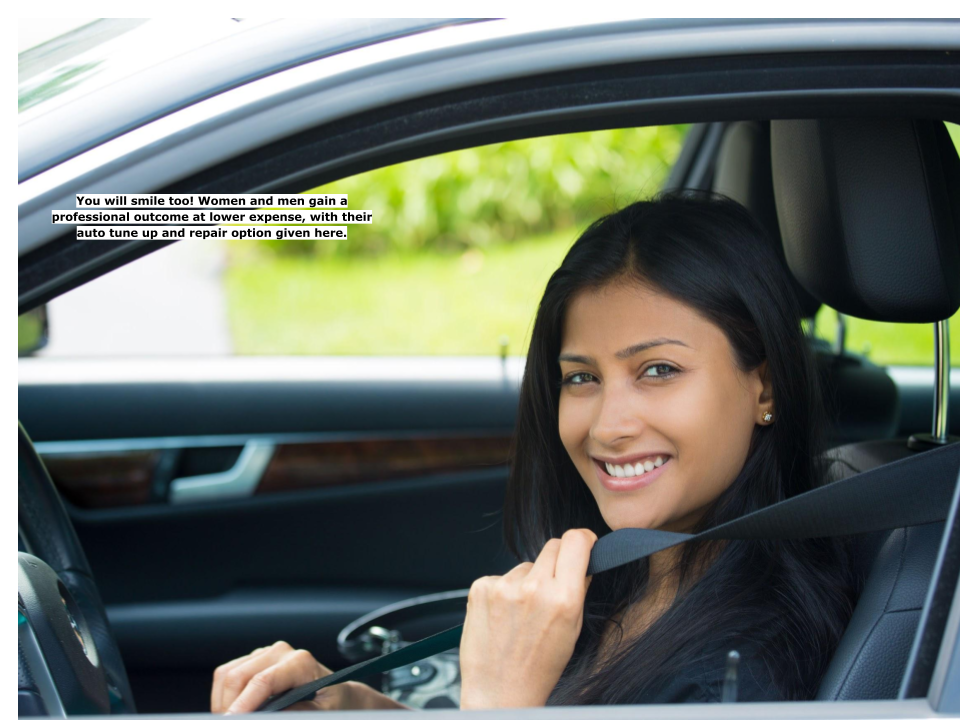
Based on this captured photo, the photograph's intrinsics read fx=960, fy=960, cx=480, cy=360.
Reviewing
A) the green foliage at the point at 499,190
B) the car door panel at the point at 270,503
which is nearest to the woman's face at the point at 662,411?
the car door panel at the point at 270,503

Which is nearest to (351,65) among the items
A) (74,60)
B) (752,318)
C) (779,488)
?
(74,60)

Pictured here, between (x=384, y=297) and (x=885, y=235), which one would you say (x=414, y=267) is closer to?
(x=384, y=297)

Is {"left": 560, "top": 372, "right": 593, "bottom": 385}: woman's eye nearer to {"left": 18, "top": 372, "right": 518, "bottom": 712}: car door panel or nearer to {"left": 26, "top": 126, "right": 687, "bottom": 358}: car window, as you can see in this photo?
{"left": 18, "top": 372, "right": 518, "bottom": 712}: car door panel

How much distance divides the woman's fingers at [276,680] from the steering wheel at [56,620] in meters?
0.16

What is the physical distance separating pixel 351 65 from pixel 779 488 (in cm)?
83

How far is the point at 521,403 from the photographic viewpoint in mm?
1613

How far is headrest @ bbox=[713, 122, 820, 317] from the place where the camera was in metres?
1.98

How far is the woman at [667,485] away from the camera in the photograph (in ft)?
3.82

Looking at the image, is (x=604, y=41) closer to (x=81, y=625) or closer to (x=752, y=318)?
(x=752, y=318)

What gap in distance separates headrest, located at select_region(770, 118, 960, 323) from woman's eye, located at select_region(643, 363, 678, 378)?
29 centimetres

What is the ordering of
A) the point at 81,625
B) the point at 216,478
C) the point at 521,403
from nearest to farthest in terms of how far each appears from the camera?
the point at 81,625
the point at 521,403
the point at 216,478

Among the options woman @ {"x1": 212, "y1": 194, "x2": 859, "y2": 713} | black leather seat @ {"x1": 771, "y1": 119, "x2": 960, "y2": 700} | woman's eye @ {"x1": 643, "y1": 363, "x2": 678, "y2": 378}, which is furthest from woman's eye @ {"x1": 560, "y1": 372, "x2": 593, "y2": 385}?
black leather seat @ {"x1": 771, "y1": 119, "x2": 960, "y2": 700}

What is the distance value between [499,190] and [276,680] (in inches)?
184
